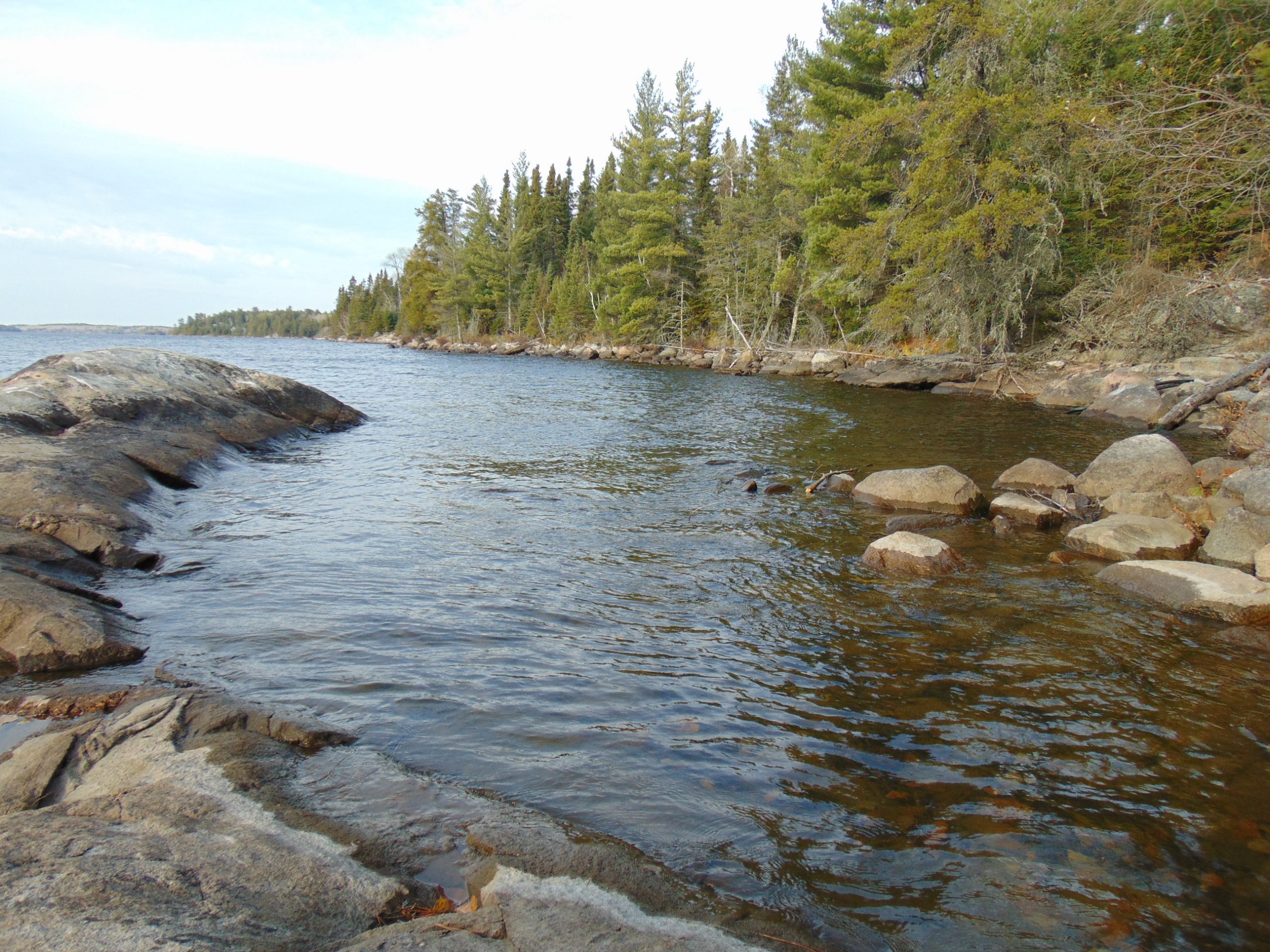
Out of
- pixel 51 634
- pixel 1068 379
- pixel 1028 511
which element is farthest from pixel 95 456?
pixel 1068 379

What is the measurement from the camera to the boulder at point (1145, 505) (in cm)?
802

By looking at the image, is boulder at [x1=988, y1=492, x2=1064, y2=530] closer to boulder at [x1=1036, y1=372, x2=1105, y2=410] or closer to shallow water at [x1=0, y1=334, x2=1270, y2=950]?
shallow water at [x1=0, y1=334, x2=1270, y2=950]

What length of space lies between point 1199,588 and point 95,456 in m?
11.7

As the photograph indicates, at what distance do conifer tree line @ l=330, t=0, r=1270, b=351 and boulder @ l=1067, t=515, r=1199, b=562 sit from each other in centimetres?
464

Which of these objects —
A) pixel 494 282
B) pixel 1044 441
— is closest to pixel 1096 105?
pixel 1044 441

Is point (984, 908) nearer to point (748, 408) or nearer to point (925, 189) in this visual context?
point (748, 408)

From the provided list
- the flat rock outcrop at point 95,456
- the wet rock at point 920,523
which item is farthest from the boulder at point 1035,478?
the flat rock outcrop at point 95,456

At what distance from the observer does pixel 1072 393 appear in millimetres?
19078

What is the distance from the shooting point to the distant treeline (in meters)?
136

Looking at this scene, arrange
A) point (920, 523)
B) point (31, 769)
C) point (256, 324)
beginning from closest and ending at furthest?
point (31, 769)
point (920, 523)
point (256, 324)

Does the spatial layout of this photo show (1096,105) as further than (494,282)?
No

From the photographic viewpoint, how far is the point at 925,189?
2219 centimetres

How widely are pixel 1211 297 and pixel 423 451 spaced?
→ 64.5ft

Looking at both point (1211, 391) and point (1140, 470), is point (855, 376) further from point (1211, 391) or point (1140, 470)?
point (1140, 470)
